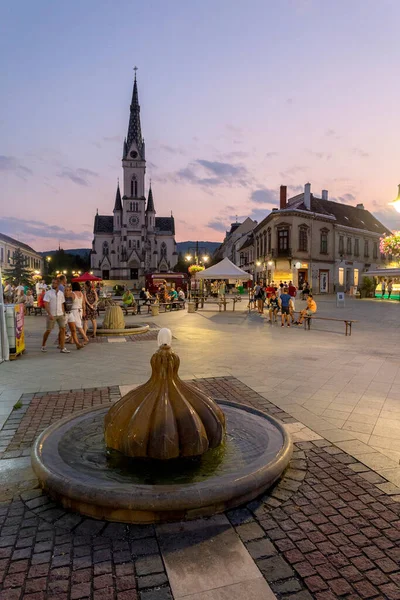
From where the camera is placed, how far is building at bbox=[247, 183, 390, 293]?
135 ft

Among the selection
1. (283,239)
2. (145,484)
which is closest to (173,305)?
(283,239)

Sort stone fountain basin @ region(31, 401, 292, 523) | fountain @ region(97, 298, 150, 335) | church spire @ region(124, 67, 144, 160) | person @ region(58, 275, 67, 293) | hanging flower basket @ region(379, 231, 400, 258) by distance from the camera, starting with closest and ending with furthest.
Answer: stone fountain basin @ region(31, 401, 292, 523)
person @ region(58, 275, 67, 293)
fountain @ region(97, 298, 150, 335)
hanging flower basket @ region(379, 231, 400, 258)
church spire @ region(124, 67, 144, 160)

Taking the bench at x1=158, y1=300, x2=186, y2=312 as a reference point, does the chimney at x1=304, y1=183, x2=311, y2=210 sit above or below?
above

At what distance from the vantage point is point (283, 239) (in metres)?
41.2

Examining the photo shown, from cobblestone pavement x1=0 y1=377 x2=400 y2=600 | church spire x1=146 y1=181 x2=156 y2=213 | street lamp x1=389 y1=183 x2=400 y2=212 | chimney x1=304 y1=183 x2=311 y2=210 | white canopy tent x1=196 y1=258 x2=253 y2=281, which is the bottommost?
cobblestone pavement x1=0 y1=377 x2=400 y2=600

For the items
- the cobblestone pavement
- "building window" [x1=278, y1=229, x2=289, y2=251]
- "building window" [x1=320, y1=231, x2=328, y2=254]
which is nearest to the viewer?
the cobblestone pavement

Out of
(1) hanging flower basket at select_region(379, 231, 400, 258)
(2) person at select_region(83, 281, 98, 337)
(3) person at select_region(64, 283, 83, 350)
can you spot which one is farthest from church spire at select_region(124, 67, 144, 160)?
(3) person at select_region(64, 283, 83, 350)

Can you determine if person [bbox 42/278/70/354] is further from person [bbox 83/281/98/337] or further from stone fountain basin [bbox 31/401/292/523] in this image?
stone fountain basin [bbox 31/401/292/523]

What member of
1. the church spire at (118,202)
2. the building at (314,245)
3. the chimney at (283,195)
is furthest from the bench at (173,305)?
the church spire at (118,202)

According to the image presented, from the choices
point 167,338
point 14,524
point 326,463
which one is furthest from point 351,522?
point 14,524

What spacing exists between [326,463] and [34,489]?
9.19ft

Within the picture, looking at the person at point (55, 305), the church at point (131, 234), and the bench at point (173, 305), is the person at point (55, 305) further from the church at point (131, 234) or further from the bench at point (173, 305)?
the church at point (131, 234)

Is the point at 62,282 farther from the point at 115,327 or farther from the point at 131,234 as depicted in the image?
the point at 131,234

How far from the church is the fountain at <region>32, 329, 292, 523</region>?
272 feet
